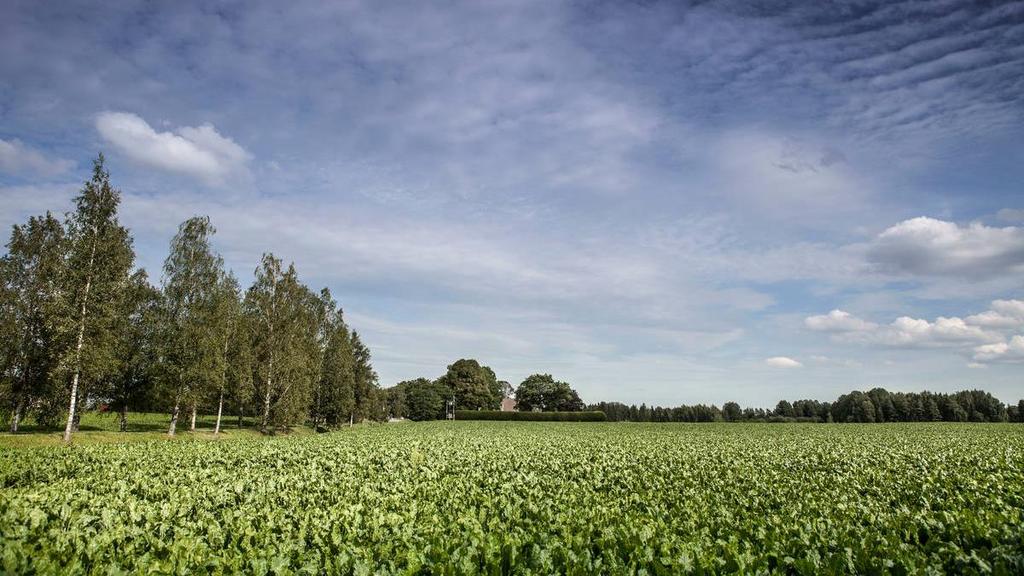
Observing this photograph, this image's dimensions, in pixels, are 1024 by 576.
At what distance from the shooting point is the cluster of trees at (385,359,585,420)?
13025 cm

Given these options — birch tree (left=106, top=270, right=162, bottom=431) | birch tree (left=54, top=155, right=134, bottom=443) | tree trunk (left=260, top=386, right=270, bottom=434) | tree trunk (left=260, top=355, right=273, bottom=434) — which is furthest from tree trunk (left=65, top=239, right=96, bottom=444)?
tree trunk (left=260, top=386, right=270, bottom=434)

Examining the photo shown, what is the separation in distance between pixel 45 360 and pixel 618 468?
3768 cm

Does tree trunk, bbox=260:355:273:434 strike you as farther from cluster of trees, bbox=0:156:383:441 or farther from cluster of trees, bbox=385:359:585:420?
cluster of trees, bbox=385:359:585:420

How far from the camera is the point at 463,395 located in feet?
431

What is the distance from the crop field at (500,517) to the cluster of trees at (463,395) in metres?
110

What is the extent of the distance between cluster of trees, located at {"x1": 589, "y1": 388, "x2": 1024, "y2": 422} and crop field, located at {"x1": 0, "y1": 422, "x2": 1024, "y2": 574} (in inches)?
4645

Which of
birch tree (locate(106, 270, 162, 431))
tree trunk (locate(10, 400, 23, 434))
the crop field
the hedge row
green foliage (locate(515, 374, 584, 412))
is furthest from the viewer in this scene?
green foliage (locate(515, 374, 584, 412))

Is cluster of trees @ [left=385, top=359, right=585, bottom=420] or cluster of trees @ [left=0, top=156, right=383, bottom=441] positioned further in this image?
cluster of trees @ [left=385, top=359, right=585, bottom=420]

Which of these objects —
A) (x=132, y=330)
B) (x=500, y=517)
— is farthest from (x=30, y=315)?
(x=500, y=517)

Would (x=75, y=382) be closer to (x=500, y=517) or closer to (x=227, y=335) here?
(x=227, y=335)

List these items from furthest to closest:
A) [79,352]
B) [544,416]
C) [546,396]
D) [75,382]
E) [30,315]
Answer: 1. [546,396]
2. [544,416]
3. [30,315]
4. [79,352]
5. [75,382]

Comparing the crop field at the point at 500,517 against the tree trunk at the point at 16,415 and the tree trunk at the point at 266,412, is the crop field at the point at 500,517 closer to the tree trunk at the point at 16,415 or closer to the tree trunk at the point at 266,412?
the tree trunk at the point at 16,415

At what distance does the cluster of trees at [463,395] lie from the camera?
13025cm

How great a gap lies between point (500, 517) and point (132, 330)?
4130 cm
